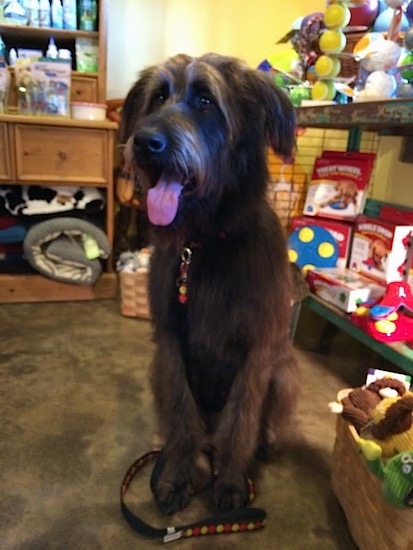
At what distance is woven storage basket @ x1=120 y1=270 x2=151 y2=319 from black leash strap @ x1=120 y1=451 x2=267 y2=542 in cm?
114

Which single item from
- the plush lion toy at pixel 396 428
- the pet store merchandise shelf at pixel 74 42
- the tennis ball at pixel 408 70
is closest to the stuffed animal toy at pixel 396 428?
the plush lion toy at pixel 396 428

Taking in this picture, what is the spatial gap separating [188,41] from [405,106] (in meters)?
1.79

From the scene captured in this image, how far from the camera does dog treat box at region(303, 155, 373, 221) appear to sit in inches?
78.0

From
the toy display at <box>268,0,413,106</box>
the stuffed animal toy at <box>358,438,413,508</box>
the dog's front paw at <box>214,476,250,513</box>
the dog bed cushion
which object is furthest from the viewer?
the dog bed cushion

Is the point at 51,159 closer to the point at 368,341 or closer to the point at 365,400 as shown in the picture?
the point at 368,341

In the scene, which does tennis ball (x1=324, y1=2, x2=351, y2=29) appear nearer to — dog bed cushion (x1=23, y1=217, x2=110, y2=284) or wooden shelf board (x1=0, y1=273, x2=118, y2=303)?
dog bed cushion (x1=23, y1=217, x2=110, y2=284)

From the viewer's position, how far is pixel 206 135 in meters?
0.98

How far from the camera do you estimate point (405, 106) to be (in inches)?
52.3

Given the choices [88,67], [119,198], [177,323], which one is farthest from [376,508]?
[88,67]

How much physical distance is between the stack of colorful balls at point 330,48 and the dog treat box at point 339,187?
0.92 ft

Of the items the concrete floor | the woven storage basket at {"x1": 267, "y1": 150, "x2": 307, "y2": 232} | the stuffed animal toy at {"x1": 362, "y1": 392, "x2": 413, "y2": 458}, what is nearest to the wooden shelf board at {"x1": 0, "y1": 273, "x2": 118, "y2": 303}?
the concrete floor

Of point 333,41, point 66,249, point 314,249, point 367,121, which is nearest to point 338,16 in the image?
point 333,41

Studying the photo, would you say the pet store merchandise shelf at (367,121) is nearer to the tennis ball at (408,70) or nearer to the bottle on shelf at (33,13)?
the tennis ball at (408,70)

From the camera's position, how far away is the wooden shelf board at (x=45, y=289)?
92.1 inches
